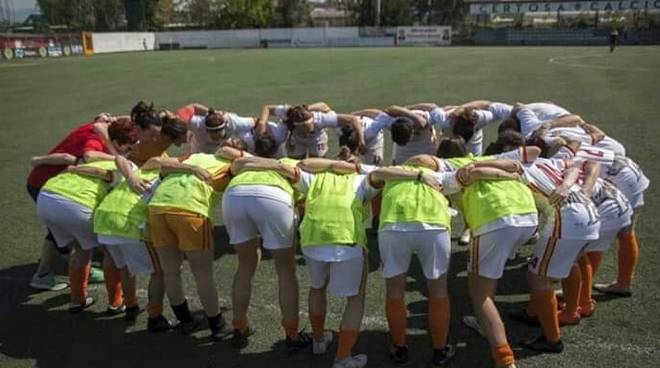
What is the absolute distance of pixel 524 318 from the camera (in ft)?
16.0

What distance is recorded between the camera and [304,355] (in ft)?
14.7

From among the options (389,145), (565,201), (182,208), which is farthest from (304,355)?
(389,145)

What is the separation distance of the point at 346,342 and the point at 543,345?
1.59 metres

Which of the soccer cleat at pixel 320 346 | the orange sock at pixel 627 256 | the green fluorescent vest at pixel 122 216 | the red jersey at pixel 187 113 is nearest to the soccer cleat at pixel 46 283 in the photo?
the green fluorescent vest at pixel 122 216

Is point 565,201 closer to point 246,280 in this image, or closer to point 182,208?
point 246,280

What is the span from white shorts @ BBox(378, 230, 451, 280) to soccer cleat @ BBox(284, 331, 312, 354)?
103cm

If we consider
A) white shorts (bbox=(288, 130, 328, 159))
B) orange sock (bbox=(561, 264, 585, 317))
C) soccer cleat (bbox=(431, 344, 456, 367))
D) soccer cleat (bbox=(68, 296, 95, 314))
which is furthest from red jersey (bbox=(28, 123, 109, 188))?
orange sock (bbox=(561, 264, 585, 317))

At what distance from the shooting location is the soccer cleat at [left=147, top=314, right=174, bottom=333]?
483cm

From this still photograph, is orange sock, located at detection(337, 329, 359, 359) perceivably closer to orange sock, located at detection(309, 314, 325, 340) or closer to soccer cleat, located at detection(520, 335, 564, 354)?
orange sock, located at detection(309, 314, 325, 340)

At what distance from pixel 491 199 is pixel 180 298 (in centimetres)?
263

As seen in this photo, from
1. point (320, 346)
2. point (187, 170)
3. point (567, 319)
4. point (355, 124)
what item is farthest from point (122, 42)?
point (567, 319)

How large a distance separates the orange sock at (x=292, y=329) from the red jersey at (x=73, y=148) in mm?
2568

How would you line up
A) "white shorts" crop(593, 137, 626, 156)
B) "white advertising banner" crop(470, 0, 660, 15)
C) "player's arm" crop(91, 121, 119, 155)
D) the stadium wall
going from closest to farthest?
Result: "white shorts" crop(593, 137, 626, 156)
"player's arm" crop(91, 121, 119, 155)
the stadium wall
"white advertising banner" crop(470, 0, 660, 15)

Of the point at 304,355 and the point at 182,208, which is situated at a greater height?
the point at 182,208
